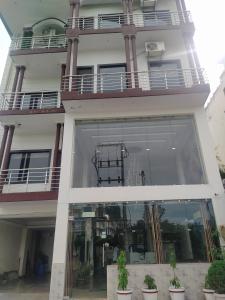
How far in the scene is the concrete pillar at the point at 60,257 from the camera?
6.48 metres

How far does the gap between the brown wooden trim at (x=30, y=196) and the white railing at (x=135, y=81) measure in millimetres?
3732

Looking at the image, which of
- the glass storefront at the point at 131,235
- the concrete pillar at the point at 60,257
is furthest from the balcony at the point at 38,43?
the glass storefront at the point at 131,235

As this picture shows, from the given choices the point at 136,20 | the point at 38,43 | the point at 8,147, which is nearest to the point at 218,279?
the point at 8,147

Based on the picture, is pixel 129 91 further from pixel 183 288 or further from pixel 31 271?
pixel 31 271

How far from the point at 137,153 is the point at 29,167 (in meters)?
4.72

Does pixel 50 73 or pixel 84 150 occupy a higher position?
pixel 50 73

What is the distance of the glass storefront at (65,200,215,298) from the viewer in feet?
22.2

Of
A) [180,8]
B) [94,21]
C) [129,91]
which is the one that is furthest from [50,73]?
[180,8]

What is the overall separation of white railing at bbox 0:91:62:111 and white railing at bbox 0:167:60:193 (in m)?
2.82

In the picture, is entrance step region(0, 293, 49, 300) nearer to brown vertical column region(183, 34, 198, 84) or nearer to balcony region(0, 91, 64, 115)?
balcony region(0, 91, 64, 115)

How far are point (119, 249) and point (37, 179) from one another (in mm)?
4422

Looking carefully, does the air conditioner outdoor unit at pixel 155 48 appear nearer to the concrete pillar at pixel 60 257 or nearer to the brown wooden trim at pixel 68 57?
the brown wooden trim at pixel 68 57

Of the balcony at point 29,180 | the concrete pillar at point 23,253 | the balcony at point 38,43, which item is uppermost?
the balcony at point 38,43

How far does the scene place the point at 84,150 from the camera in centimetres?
837
